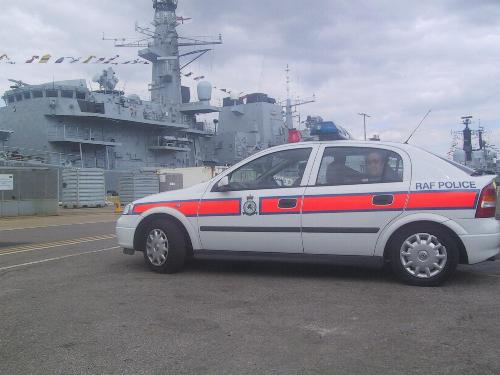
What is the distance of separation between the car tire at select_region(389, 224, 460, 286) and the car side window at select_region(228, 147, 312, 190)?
1272mm

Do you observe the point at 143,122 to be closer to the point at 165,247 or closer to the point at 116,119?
the point at 116,119

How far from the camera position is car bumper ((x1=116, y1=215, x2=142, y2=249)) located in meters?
5.93

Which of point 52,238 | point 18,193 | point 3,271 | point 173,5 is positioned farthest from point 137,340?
point 173,5

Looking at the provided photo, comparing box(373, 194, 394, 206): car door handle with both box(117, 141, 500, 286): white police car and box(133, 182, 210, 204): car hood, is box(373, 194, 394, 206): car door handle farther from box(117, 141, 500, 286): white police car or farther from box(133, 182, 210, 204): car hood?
box(133, 182, 210, 204): car hood

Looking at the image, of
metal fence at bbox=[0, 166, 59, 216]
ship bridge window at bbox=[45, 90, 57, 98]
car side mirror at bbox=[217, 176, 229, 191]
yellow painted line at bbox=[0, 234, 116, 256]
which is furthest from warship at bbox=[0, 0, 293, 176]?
car side mirror at bbox=[217, 176, 229, 191]

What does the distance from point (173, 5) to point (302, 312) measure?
157ft

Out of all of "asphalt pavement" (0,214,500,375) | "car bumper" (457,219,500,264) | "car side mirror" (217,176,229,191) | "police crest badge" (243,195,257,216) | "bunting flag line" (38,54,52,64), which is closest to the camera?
"asphalt pavement" (0,214,500,375)

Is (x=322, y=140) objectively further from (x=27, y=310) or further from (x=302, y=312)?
(x=27, y=310)

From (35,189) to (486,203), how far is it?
19.0 metres

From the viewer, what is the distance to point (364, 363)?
302 centimetres

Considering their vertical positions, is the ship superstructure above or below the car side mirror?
above

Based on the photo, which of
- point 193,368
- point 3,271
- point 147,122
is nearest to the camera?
point 193,368

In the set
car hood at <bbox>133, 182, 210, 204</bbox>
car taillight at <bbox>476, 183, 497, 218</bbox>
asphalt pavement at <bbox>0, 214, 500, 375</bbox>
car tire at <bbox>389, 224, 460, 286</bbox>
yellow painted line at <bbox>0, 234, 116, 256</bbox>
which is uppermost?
car hood at <bbox>133, 182, 210, 204</bbox>

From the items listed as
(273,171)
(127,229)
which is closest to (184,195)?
(127,229)
